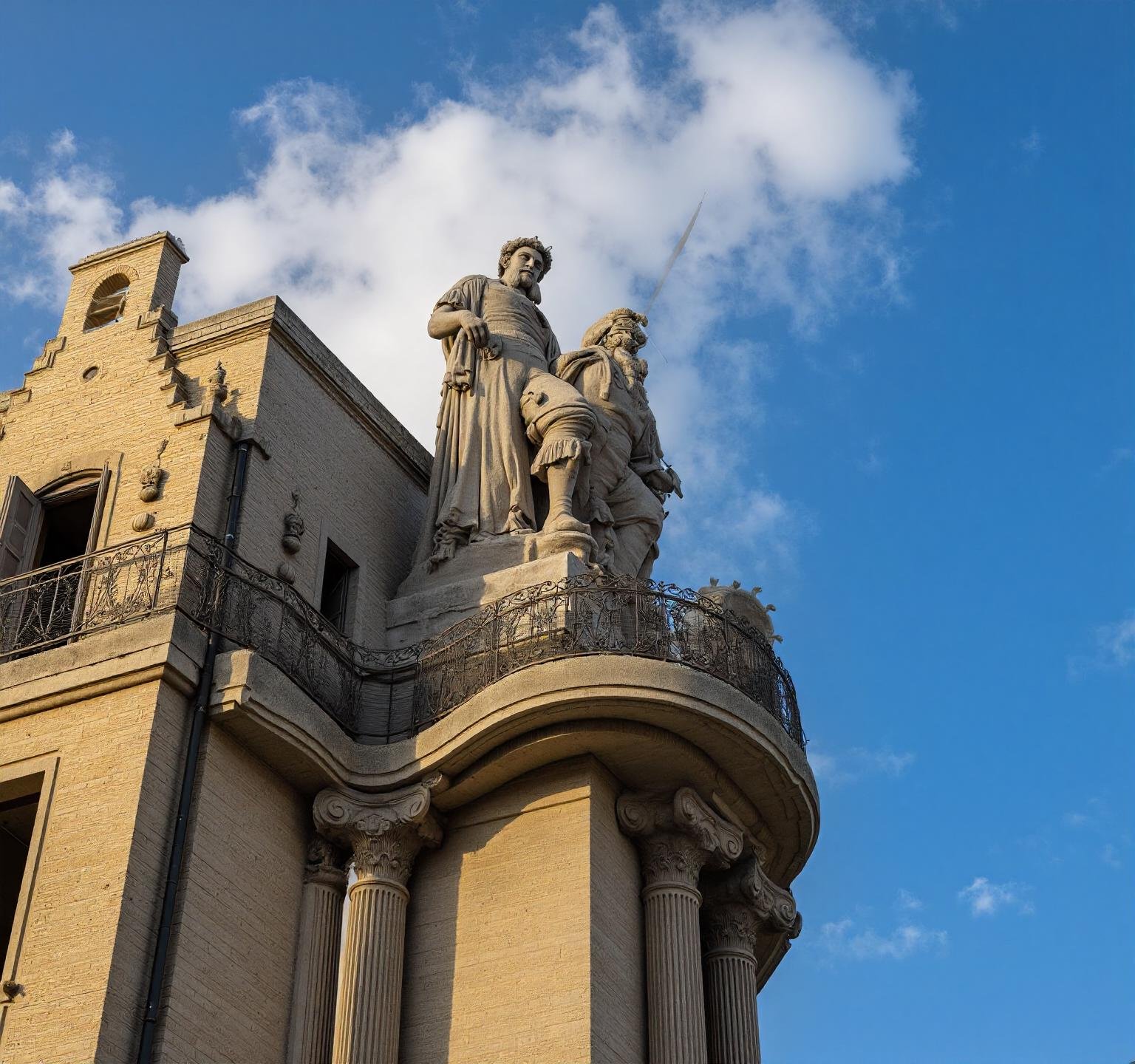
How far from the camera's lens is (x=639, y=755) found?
57.5ft

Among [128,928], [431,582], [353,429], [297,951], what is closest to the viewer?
[128,928]

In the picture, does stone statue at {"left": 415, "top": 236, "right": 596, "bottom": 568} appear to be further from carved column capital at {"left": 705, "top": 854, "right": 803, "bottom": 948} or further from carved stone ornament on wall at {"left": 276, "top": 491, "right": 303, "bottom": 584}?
carved column capital at {"left": 705, "top": 854, "right": 803, "bottom": 948}

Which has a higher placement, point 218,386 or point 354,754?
point 218,386

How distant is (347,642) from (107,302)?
6438 millimetres

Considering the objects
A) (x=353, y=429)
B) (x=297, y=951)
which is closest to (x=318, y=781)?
(x=297, y=951)

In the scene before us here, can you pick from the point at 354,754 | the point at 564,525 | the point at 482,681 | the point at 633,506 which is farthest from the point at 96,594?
the point at 633,506

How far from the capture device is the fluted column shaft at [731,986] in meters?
18.0

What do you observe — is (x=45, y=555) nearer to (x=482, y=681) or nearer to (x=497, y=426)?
(x=497, y=426)

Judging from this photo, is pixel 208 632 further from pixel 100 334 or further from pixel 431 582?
pixel 100 334

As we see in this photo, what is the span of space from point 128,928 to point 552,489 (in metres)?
7.30

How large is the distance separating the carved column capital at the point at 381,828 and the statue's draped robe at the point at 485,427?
146 inches

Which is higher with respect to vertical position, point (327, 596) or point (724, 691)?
point (327, 596)

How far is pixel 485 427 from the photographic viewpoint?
69.1ft

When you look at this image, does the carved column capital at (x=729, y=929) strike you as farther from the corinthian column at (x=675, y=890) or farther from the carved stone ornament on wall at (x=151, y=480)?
the carved stone ornament on wall at (x=151, y=480)
